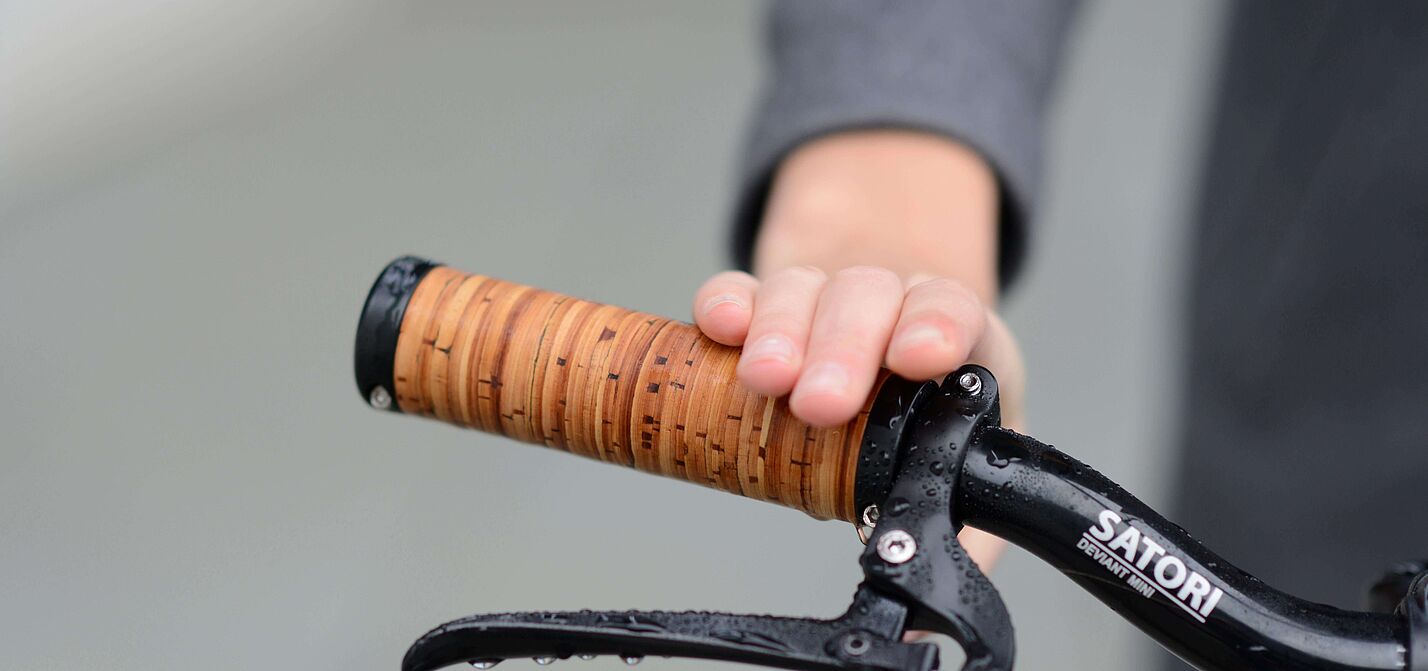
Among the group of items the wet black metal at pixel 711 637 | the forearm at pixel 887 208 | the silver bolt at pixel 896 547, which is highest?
the forearm at pixel 887 208

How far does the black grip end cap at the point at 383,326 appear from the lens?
0.51m

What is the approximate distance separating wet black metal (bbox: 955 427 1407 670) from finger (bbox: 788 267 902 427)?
0.05m

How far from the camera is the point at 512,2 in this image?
2.00 meters

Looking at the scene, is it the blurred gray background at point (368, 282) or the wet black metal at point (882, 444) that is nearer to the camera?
the wet black metal at point (882, 444)

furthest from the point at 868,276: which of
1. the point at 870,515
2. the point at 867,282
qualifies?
the point at 870,515

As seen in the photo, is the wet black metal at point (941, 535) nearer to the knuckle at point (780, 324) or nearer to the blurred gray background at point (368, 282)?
the knuckle at point (780, 324)

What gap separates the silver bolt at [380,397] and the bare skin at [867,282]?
0.14 m

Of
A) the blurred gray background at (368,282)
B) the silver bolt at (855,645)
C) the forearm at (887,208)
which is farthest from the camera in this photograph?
the blurred gray background at (368,282)

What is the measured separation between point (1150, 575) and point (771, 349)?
0.16 m

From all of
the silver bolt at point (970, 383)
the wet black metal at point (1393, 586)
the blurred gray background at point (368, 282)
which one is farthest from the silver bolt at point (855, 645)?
the blurred gray background at point (368, 282)

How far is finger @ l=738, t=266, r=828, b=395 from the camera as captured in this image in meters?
0.47

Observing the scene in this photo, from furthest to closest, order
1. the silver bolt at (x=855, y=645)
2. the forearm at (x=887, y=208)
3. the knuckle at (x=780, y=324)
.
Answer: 1. the forearm at (x=887, y=208)
2. the knuckle at (x=780, y=324)
3. the silver bolt at (x=855, y=645)

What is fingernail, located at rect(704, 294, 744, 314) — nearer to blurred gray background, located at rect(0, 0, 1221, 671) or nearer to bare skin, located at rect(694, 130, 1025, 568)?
bare skin, located at rect(694, 130, 1025, 568)

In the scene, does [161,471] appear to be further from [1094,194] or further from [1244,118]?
[1094,194]
